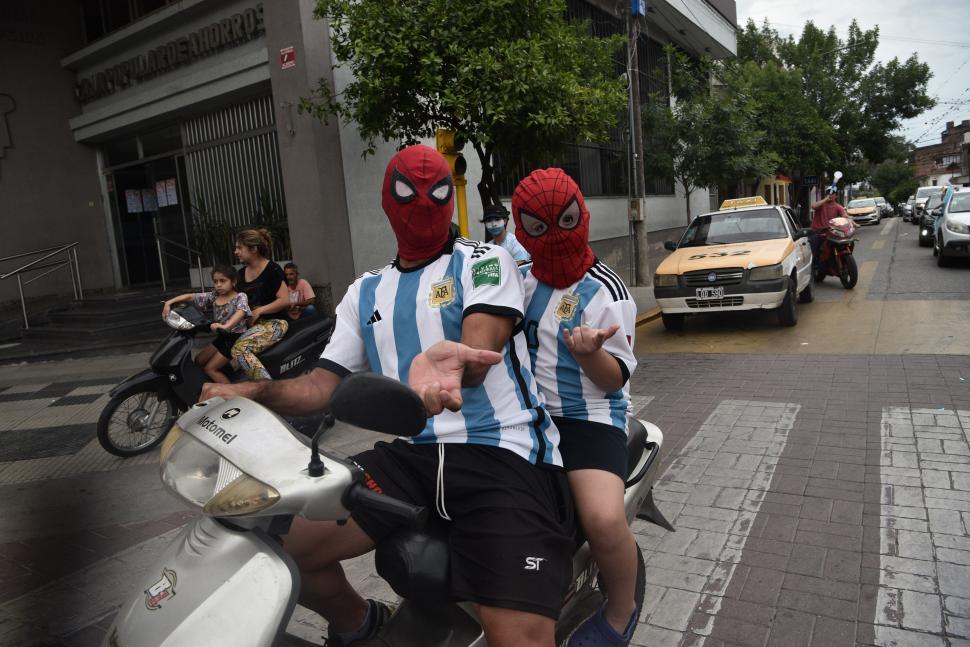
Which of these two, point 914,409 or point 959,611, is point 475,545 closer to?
point 959,611

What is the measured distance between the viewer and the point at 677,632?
2.87 metres

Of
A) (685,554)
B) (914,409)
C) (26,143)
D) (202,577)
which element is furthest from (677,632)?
(26,143)

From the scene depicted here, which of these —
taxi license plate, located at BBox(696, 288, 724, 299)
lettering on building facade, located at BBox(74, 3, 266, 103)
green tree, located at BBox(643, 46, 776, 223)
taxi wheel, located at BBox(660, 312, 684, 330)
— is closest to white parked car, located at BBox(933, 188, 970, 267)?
green tree, located at BBox(643, 46, 776, 223)

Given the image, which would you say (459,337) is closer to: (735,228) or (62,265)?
(735,228)

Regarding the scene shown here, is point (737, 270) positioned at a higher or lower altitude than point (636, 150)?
lower

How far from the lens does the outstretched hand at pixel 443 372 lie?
5.21ft

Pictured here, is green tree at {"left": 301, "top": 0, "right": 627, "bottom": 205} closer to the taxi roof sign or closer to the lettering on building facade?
the lettering on building facade

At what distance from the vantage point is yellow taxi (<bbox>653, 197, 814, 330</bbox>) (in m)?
9.09

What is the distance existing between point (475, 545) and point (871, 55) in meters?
42.4

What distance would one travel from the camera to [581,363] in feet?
7.18

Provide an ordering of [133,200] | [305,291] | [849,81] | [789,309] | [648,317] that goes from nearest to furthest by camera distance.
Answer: [305,291], [789,309], [648,317], [133,200], [849,81]

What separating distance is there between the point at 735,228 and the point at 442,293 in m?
9.54

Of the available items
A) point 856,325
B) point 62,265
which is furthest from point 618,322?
point 62,265

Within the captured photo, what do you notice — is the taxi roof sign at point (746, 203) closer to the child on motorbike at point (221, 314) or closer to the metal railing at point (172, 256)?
the child on motorbike at point (221, 314)
